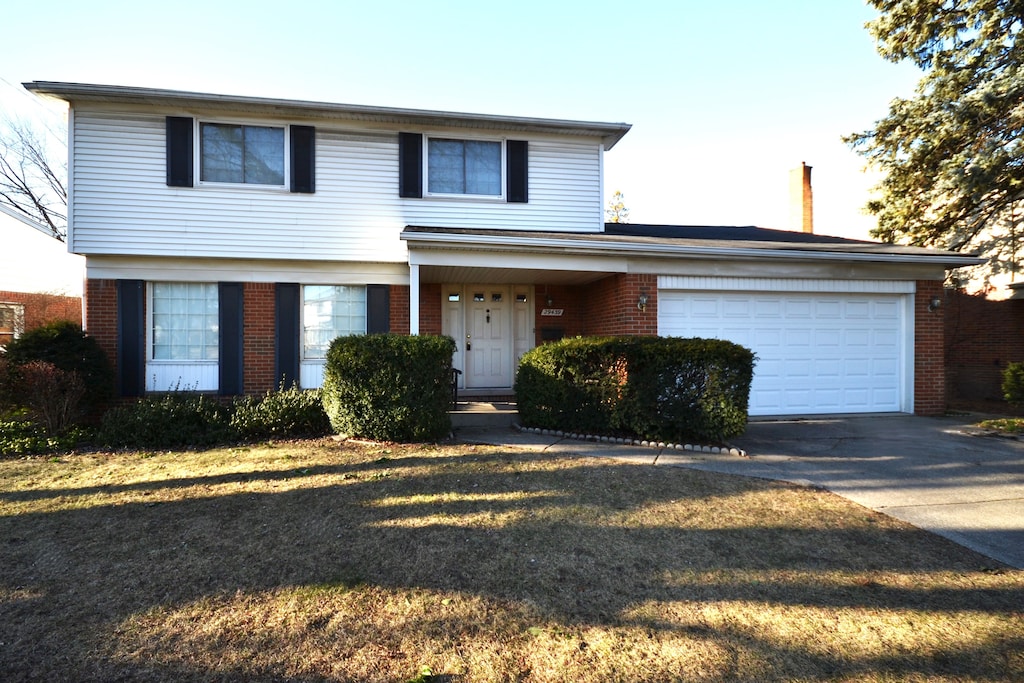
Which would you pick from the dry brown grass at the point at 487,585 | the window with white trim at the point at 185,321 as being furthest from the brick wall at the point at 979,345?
the window with white trim at the point at 185,321

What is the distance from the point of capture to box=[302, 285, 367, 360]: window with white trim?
9.89 m

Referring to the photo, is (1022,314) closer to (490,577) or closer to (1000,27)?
(1000,27)

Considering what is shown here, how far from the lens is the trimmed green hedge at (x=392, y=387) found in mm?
6906

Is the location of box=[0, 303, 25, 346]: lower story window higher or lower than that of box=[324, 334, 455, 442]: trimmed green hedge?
higher

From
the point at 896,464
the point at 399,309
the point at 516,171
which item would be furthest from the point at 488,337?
the point at 896,464

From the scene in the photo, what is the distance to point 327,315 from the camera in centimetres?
994

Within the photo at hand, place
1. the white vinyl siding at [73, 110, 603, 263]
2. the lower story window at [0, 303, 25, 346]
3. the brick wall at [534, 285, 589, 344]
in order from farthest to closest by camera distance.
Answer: the lower story window at [0, 303, 25, 346], the brick wall at [534, 285, 589, 344], the white vinyl siding at [73, 110, 603, 263]

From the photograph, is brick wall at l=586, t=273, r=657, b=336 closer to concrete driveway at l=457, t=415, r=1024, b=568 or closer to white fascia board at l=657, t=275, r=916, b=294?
white fascia board at l=657, t=275, r=916, b=294

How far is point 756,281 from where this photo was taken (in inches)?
374

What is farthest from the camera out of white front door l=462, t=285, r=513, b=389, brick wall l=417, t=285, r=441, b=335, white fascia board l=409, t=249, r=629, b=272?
white front door l=462, t=285, r=513, b=389

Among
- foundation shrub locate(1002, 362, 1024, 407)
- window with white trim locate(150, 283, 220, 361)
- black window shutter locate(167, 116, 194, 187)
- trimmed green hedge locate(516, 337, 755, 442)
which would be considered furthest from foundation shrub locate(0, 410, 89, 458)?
foundation shrub locate(1002, 362, 1024, 407)

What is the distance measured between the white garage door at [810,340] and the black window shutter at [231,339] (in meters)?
7.26

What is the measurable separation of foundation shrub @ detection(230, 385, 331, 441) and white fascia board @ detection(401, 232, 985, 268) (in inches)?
112

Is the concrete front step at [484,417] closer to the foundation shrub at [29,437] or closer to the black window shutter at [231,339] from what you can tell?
the black window shutter at [231,339]
